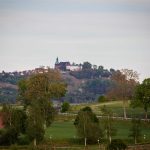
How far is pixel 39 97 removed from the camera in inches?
4395

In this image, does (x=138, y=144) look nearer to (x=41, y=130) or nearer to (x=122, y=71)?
(x=41, y=130)

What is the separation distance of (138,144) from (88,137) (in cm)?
762

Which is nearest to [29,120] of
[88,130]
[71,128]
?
[88,130]

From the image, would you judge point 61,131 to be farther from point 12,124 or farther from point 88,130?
point 88,130

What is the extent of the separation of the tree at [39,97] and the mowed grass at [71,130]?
2903mm

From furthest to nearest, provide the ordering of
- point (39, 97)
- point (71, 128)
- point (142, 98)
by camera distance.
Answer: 1. point (142, 98)
2. point (71, 128)
3. point (39, 97)

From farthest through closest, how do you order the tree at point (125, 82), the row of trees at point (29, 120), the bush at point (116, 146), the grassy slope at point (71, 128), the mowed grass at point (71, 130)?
the tree at point (125, 82) → the grassy slope at point (71, 128) → the mowed grass at point (71, 130) → the row of trees at point (29, 120) → the bush at point (116, 146)

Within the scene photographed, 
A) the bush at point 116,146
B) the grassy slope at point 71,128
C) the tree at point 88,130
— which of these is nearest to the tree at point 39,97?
the grassy slope at point 71,128

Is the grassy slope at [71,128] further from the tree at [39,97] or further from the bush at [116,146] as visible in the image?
the bush at [116,146]

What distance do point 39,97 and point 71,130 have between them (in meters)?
7.87

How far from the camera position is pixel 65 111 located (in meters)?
147

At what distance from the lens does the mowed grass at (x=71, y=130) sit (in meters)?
99.8

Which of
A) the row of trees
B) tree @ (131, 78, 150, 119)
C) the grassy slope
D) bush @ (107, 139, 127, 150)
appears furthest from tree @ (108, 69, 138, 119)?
bush @ (107, 139, 127, 150)

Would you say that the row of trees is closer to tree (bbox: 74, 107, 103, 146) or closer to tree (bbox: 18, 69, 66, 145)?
tree (bbox: 18, 69, 66, 145)
